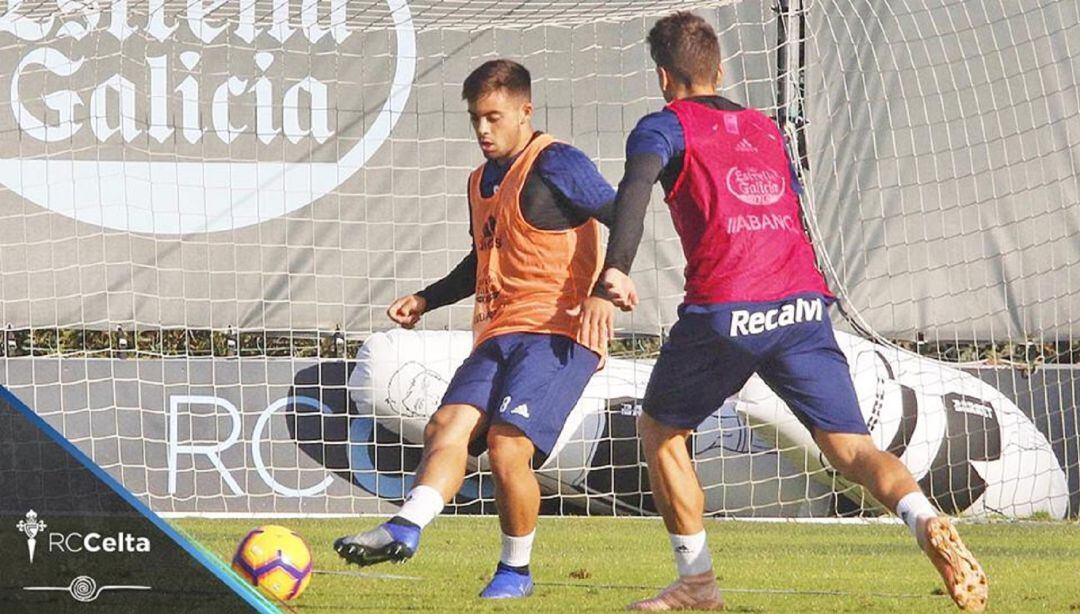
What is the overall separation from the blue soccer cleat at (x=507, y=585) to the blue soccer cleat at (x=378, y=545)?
30.5 inches

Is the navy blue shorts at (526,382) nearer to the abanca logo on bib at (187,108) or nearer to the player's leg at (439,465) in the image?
the player's leg at (439,465)

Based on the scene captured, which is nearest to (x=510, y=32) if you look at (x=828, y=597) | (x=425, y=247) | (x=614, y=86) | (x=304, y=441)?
(x=614, y=86)

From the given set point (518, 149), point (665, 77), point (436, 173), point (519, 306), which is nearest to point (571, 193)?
point (518, 149)

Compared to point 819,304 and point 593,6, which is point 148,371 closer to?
point 593,6

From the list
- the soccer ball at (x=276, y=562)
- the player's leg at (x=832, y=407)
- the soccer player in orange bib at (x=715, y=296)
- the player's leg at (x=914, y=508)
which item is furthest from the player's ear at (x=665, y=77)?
the soccer ball at (x=276, y=562)

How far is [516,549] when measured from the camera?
600cm

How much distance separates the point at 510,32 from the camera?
12.0 metres

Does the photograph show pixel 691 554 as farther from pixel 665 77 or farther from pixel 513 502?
pixel 665 77

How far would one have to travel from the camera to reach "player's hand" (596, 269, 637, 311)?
530 centimetres

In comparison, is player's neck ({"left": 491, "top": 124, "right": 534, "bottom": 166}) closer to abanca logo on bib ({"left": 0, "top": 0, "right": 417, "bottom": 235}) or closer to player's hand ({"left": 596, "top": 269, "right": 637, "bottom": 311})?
player's hand ({"left": 596, "top": 269, "right": 637, "bottom": 311})

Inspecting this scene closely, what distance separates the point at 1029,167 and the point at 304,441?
16.1 ft

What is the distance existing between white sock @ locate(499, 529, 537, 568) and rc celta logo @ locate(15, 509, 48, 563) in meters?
2.72

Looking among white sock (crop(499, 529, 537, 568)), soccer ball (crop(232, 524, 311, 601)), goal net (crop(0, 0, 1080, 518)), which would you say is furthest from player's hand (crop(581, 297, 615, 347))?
goal net (crop(0, 0, 1080, 518))

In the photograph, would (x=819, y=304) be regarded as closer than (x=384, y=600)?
Yes
